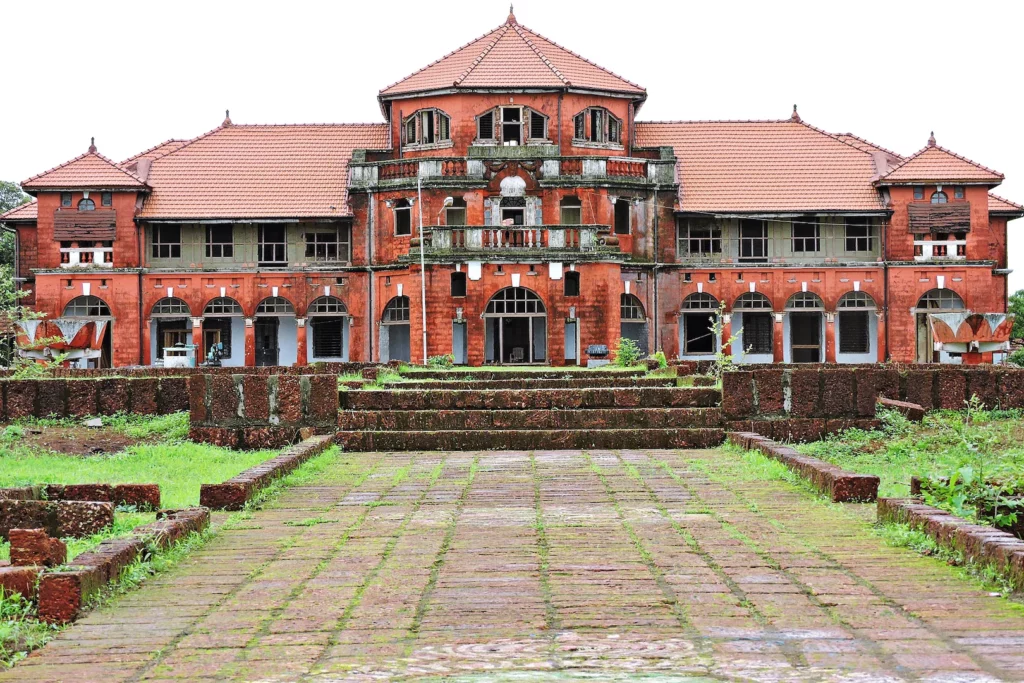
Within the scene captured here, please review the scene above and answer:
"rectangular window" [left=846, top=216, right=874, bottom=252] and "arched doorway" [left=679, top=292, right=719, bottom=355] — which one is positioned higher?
"rectangular window" [left=846, top=216, right=874, bottom=252]

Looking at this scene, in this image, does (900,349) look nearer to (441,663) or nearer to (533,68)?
(533,68)

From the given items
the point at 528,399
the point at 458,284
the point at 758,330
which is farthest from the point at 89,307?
the point at 528,399

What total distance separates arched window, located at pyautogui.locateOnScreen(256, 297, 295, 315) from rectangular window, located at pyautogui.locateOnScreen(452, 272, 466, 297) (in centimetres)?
669

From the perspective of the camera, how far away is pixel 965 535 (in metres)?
6.79

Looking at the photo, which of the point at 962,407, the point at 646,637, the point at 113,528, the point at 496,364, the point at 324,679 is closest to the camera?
the point at 324,679

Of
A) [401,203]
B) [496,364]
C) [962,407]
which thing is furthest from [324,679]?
[401,203]

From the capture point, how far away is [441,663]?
5.02 meters

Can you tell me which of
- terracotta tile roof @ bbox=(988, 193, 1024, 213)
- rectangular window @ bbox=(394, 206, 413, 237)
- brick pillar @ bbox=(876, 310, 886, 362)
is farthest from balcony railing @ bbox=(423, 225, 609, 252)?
terracotta tile roof @ bbox=(988, 193, 1024, 213)

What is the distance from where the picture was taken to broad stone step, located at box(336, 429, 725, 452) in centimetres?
1458

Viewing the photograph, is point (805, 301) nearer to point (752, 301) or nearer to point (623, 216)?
point (752, 301)

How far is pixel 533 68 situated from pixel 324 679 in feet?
116

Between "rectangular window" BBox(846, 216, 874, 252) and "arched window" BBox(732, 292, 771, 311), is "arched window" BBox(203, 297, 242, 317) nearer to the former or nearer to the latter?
"arched window" BBox(732, 292, 771, 311)

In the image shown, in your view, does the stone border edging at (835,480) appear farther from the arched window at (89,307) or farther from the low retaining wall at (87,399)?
the arched window at (89,307)

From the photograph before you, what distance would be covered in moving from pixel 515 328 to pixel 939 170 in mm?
14049
